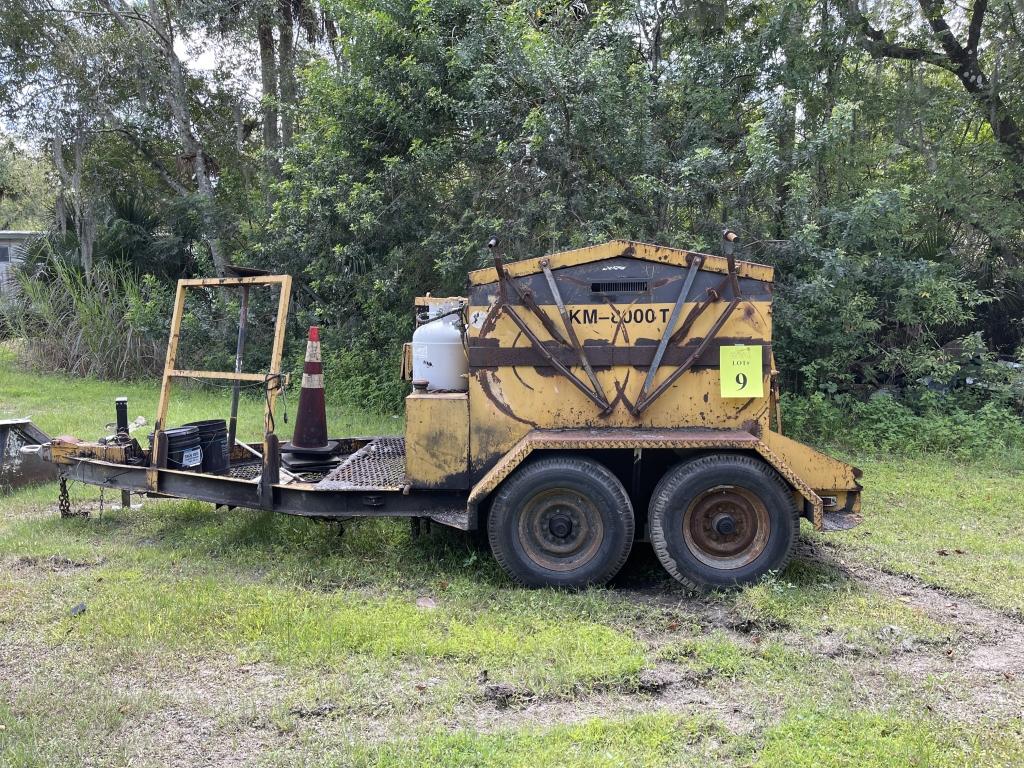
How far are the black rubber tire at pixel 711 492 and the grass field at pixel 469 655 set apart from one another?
0.17 m

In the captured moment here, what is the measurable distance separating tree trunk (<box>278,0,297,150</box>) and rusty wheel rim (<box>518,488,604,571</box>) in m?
10.6

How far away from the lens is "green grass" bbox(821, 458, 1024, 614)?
4825 mm

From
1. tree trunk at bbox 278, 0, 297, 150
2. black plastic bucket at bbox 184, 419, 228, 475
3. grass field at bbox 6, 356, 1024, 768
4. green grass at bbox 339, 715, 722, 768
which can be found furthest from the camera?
tree trunk at bbox 278, 0, 297, 150

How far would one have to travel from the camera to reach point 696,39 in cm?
925

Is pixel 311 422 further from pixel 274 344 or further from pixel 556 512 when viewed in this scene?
pixel 556 512

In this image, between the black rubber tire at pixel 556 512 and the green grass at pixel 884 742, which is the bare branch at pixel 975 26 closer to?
the black rubber tire at pixel 556 512

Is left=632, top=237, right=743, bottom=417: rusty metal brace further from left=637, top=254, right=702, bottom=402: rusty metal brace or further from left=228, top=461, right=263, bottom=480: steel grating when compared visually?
left=228, top=461, right=263, bottom=480: steel grating

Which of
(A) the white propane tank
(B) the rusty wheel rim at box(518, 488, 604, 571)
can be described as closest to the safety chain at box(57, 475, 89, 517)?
(A) the white propane tank

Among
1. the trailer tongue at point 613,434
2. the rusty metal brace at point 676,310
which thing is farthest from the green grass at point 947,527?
the rusty metal brace at point 676,310

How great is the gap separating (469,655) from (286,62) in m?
12.5

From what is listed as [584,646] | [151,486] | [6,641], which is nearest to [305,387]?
[151,486]

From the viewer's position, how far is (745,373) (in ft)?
14.7

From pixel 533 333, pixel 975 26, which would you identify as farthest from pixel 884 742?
pixel 975 26

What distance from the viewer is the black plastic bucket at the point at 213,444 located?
5.66 meters
